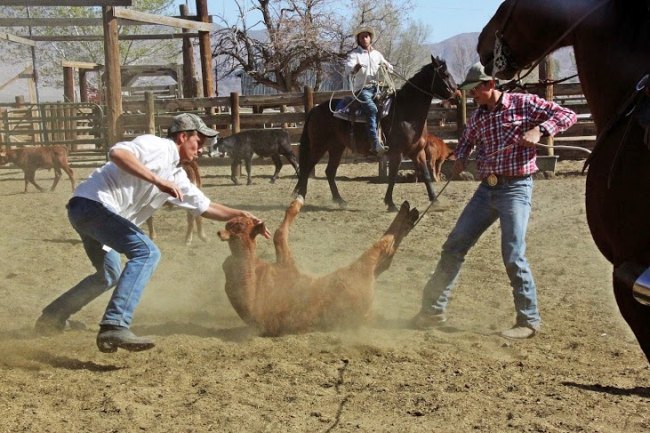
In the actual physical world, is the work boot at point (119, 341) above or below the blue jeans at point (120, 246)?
below

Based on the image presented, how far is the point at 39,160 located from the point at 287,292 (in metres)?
11.5

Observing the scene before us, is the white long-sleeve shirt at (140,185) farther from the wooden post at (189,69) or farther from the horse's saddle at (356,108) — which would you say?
the wooden post at (189,69)

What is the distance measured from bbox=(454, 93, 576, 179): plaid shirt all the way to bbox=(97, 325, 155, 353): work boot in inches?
111

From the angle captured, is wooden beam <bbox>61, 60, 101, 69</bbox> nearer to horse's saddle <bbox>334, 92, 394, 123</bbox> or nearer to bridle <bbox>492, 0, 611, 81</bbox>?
horse's saddle <bbox>334, 92, 394, 123</bbox>

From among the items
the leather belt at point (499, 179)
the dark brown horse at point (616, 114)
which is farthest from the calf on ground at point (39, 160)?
the dark brown horse at point (616, 114)

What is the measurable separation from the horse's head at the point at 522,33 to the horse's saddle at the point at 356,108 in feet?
28.7

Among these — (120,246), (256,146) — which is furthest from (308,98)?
(120,246)

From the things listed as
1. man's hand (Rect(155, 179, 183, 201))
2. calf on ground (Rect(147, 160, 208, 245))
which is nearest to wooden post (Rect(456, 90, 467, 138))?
calf on ground (Rect(147, 160, 208, 245))

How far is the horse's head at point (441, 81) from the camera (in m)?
12.5

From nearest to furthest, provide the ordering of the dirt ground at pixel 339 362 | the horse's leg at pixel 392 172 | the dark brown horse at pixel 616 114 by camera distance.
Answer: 1. the dark brown horse at pixel 616 114
2. the dirt ground at pixel 339 362
3. the horse's leg at pixel 392 172

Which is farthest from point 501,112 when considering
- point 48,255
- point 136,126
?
point 136,126

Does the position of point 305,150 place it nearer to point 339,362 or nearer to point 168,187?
point 168,187

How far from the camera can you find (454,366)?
5.09m

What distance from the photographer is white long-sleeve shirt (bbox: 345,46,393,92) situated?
42.3 feet
